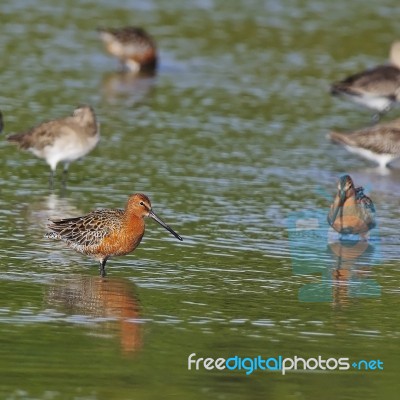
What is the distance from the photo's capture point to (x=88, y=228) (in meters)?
14.0

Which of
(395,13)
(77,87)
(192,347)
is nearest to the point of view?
(192,347)

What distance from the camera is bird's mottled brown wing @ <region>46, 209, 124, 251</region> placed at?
45.4 ft

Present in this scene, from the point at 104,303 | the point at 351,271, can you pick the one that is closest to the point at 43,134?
the point at 351,271

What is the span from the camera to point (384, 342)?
1199 cm

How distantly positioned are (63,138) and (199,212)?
2.57 meters

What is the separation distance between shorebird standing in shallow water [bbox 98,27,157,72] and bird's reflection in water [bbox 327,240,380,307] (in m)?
13.6

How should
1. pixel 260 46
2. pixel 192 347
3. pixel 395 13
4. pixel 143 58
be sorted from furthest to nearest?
pixel 395 13, pixel 260 46, pixel 143 58, pixel 192 347

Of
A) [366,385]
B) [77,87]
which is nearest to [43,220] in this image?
[366,385]

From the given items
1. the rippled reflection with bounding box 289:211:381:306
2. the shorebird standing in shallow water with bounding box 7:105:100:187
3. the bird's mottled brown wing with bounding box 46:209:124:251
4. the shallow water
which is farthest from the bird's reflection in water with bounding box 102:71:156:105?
the bird's mottled brown wing with bounding box 46:209:124:251

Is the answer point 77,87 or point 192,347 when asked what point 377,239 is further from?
point 77,87

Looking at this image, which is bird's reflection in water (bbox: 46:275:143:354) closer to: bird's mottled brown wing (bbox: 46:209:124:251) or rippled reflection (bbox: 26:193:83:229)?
bird's mottled brown wing (bbox: 46:209:124:251)

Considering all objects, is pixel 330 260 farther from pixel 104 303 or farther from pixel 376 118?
pixel 376 118

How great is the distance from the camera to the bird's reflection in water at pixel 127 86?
86.2 ft

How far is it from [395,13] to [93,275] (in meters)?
23.6
